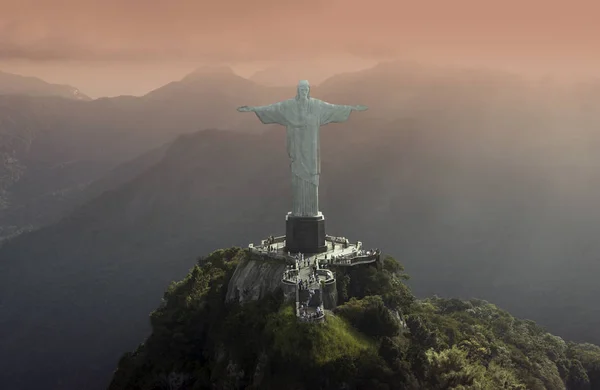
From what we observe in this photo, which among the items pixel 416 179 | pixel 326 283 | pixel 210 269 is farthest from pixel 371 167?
pixel 326 283

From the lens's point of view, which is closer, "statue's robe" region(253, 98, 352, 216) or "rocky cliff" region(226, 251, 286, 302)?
"rocky cliff" region(226, 251, 286, 302)

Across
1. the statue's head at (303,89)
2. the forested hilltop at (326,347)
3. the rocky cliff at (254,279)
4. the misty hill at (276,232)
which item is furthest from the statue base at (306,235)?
the misty hill at (276,232)

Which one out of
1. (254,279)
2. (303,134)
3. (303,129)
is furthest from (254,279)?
(303,129)

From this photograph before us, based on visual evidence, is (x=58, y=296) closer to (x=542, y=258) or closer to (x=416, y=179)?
(x=416, y=179)

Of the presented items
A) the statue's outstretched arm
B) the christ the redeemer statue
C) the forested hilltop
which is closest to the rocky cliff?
the forested hilltop

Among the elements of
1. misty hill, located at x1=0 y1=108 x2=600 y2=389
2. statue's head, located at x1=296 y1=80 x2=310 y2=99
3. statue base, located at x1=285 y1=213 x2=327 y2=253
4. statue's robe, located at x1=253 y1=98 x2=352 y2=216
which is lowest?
misty hill, located at x1=0 y1=108 x2=600 y2=389

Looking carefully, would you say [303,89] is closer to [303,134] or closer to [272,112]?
[272,112]

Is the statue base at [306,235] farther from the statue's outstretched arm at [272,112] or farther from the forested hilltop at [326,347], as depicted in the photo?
the statue's outstretched arm at [272,112]

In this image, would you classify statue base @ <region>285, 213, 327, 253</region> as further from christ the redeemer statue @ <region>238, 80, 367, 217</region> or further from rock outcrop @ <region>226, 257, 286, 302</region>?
rock outcrop @ <region>226, 257, 286, 302</region>
